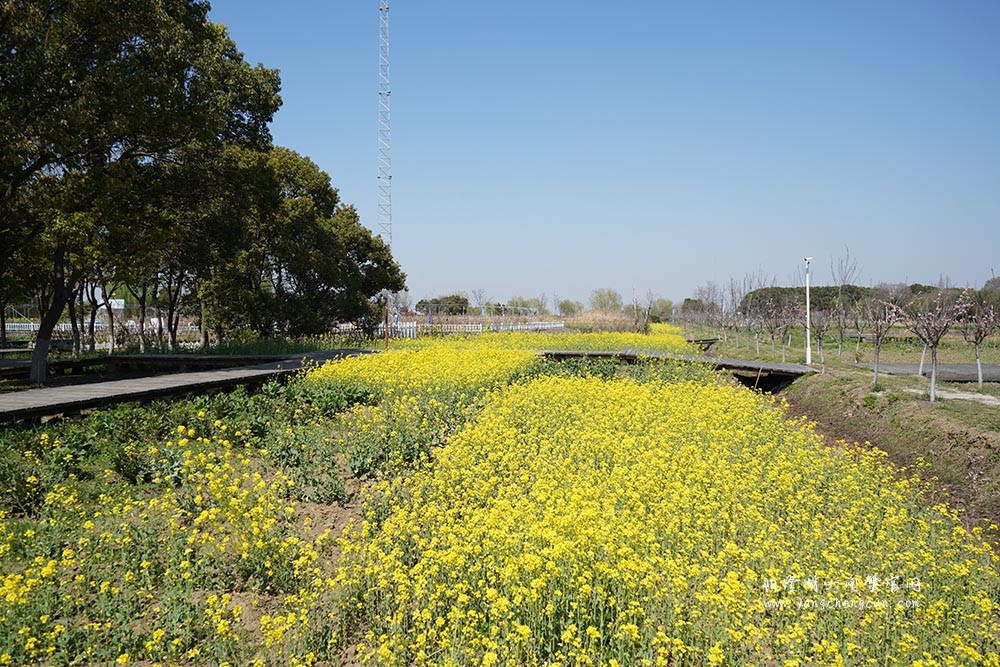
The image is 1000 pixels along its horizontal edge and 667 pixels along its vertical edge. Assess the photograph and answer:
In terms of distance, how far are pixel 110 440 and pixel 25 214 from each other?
9666mm

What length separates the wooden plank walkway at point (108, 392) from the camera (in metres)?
8.16

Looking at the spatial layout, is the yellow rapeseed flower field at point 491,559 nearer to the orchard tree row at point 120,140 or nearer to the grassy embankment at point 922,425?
the grassy embankment at point 922,425

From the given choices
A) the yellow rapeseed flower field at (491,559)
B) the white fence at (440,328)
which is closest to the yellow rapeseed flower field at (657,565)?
the yellow rapeseed flower field at (491,559)

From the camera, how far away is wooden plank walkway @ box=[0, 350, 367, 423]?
8.16 m

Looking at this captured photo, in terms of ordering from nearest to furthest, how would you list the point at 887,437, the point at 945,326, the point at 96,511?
the point at 96,511
the point at 887,437
the point at 945,326

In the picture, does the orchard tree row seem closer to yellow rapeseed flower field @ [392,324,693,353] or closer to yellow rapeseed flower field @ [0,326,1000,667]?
yellow rapeseed flower field @ [0,326,1000,667]

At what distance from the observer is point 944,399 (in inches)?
496

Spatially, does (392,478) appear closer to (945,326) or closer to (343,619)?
(343,619)

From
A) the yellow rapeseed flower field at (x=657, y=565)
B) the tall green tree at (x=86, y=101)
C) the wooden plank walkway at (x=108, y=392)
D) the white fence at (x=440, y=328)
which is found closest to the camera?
the yellow rapeseed flower field at (x=657, y=565)

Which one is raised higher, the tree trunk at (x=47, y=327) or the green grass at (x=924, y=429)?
the tree trunk at (x=47, y=327)

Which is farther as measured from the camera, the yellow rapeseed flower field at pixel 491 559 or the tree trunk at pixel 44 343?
the tree trunk at pixel 44 343

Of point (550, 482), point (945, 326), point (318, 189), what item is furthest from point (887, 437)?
point (318, 189)

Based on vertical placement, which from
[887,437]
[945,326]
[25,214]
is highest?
[25,214]

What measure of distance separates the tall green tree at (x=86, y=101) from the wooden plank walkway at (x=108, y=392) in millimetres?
3544
